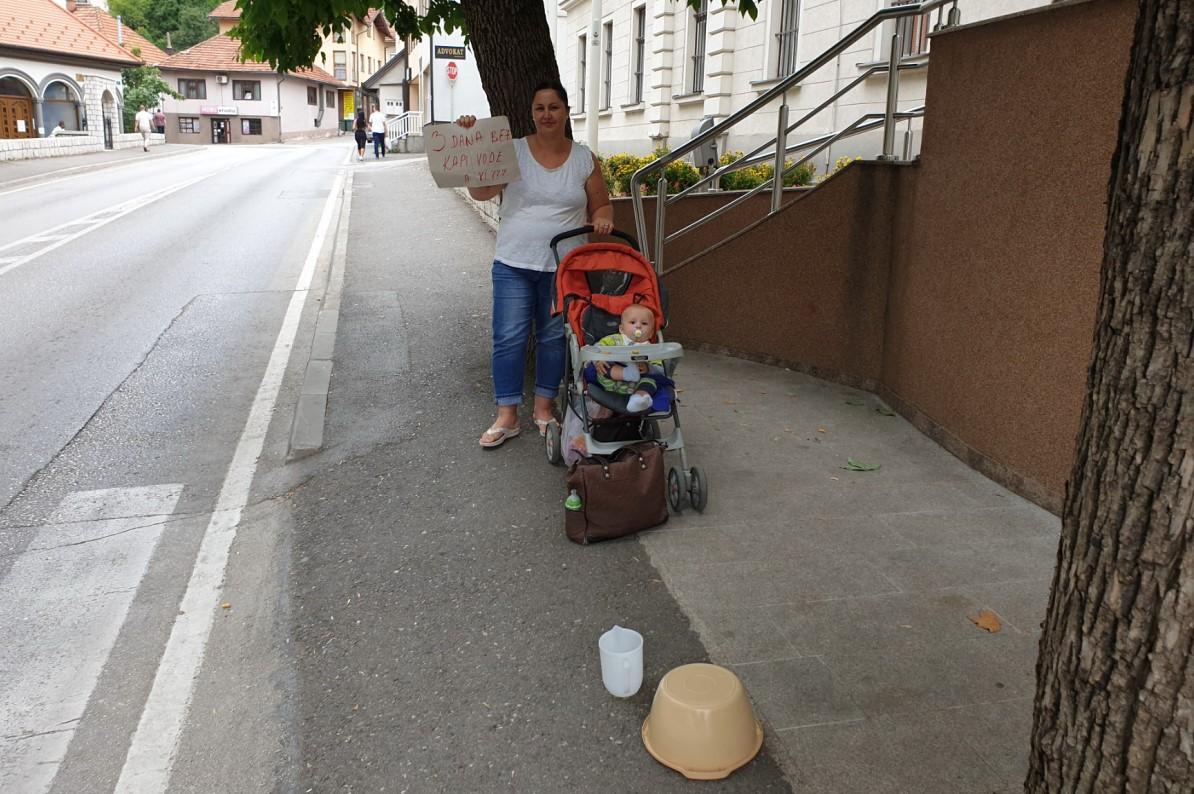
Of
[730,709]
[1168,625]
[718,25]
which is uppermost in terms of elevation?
[718,25]

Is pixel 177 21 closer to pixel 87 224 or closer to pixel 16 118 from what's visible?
pixel 16 118

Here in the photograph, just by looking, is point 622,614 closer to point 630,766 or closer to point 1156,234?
point 630,766

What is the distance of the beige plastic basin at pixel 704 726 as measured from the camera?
9.56ft

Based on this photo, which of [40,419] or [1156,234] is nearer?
[1156,234]

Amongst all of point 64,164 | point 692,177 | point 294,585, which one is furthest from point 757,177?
point 64,164

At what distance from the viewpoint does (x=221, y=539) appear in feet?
16.0

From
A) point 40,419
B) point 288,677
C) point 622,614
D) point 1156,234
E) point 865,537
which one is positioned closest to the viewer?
point 1156,234

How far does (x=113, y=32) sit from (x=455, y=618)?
2810 inches

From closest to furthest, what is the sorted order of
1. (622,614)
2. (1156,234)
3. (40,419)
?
1. (1156,234)
2. (622,614)
3. (40,419)

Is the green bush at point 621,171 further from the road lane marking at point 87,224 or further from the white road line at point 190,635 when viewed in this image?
the road lane marking at point 87,224

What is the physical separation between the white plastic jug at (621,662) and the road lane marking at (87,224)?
1209 centimetres

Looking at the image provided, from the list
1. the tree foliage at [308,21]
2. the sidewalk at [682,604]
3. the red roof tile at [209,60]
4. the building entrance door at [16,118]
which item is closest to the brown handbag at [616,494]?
the sidewalk at [682,604]

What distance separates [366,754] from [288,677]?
621mm

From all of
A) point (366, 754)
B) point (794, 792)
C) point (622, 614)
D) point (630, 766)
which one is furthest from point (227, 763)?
point (794, 792)
